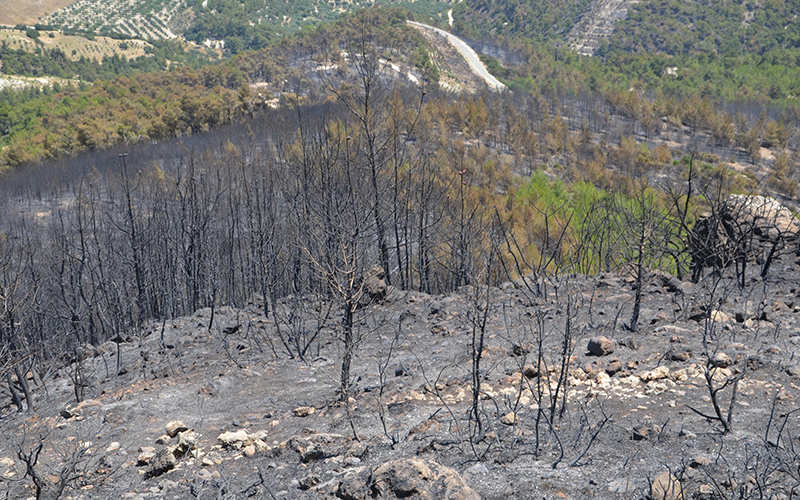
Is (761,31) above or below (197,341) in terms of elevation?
above

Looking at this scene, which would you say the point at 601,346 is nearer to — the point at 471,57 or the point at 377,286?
the point at 377,286

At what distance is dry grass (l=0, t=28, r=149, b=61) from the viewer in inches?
5438

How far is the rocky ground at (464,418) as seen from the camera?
550 centimetres

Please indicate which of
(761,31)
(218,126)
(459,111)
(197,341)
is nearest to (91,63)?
(218,126)

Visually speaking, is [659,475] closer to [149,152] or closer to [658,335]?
[658,335]

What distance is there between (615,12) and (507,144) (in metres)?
107

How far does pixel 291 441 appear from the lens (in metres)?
6.86

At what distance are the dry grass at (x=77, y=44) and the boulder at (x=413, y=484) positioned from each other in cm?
15936

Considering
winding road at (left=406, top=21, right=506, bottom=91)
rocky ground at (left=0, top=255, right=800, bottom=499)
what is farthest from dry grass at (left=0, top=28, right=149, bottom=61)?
rocky ground at (left=0, top=255, right=800, bottom=499)

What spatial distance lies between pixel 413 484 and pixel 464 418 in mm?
2190

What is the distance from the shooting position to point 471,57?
108 meters

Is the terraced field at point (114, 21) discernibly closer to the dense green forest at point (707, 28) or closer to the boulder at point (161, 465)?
the dense green forest at point (707, 28)

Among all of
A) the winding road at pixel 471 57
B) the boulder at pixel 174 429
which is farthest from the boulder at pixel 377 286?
the winding road at pixel 471 57

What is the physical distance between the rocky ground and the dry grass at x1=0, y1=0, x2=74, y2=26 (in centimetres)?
20614
